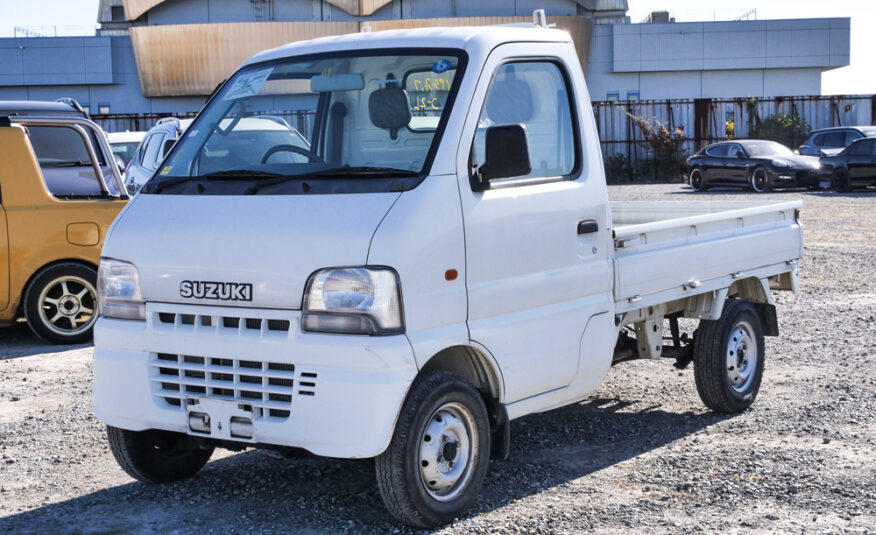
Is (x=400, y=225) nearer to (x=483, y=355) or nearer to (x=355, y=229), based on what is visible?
(x=355, y=229)

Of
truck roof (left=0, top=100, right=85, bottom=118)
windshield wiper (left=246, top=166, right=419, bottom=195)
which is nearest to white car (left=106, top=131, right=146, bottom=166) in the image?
truck roof (left=0, top=100, right=85, bottom=118)

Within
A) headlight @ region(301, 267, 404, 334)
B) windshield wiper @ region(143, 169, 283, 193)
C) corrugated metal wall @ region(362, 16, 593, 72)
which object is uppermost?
corrugated metal wall @ region(362, 16, 593, 72)

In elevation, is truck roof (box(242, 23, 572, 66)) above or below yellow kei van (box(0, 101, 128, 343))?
→ above

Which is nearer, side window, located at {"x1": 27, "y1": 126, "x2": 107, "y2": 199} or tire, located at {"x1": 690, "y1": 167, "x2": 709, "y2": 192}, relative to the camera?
side window, located at {"x1": 27, "y1": 126, "x2": 107, "y2": 199}

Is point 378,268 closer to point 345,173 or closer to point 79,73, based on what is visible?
point 345,173

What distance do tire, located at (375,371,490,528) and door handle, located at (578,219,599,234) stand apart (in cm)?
107

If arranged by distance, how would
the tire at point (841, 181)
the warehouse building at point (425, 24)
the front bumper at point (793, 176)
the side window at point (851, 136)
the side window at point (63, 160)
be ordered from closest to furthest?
1. the side window at point (63, 160)
2. the tire at point (841, 181)
3. the front bumper at point (793, 176)
4. the side window at point (851, 136)
5. the warehouse building at point (425, 24)

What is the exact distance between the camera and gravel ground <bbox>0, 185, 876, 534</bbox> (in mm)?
5141

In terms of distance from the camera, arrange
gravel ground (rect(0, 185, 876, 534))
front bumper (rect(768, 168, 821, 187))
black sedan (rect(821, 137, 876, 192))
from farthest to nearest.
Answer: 1. front bumper (rect(768, 168, 821, 187))
2. black sedan (rect(821, 137, 876, 192))
3. gravel ground (rect(0, 185, 876, 534))

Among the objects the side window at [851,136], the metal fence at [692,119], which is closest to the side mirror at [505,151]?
the side window at [851,136]

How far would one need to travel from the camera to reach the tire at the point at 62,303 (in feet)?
32.9

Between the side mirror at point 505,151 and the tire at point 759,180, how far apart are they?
83.4ft

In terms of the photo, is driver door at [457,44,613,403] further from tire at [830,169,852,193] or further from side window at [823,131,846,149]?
side window at [823,131,846,149]

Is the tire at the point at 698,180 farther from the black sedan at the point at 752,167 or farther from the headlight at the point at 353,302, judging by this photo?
the headlight at the point at 353,302
